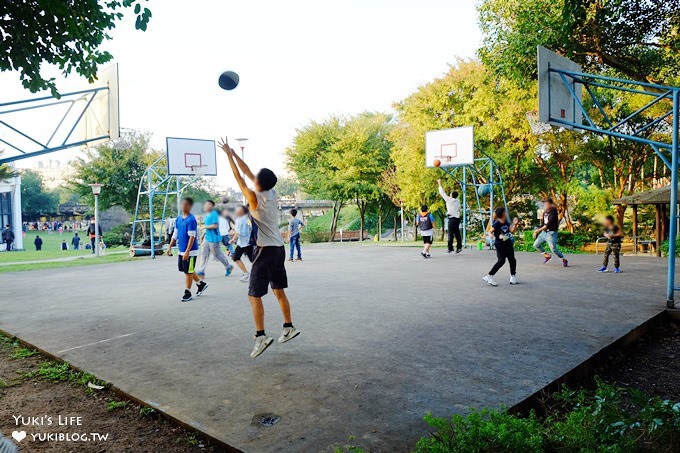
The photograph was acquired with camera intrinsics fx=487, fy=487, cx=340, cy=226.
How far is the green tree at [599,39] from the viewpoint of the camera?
12531 mm

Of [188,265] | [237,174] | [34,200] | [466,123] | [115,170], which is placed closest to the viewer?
[237,174]

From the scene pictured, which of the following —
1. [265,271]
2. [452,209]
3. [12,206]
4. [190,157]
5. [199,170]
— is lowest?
[265,271]

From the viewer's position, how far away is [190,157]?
75.5ft

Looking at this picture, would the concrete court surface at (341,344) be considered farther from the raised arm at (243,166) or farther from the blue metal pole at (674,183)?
the raised arm at (243,166)

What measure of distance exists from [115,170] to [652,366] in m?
35.7

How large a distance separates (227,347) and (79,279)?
977 cm

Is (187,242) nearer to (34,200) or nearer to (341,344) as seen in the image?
(341,344)

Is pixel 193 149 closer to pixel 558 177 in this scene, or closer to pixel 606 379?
pixel 558 177

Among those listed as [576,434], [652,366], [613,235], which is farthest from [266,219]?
[613,235]

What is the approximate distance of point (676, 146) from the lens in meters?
6.94

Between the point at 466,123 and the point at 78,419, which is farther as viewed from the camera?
the point at 466,123

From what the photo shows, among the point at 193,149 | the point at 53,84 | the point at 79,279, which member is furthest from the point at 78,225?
the point at 53,84

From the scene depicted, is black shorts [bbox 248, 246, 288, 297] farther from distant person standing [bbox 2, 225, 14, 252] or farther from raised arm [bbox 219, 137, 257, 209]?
distant person standing [bbox 2, 225, 14, 252]

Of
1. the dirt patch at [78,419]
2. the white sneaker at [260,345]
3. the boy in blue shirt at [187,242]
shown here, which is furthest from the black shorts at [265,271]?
the boy in blue shirt at [187,242]
